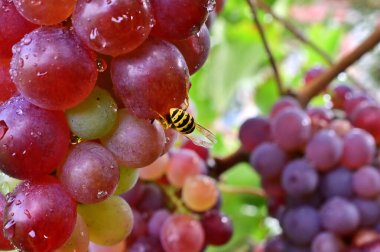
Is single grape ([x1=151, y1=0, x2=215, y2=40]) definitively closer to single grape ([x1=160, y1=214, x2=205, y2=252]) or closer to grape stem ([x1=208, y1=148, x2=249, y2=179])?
single grape ([x1=160, y1=214, x2=205, y2=252])

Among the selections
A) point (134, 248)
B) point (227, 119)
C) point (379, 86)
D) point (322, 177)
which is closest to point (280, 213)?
point (322, 177)

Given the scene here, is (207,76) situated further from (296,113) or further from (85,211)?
(85,211)

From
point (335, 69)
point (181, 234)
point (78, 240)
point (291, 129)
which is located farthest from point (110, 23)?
point (335, 69)

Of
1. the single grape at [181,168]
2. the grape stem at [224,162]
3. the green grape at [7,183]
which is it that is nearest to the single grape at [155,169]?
the single grape at [181,168]

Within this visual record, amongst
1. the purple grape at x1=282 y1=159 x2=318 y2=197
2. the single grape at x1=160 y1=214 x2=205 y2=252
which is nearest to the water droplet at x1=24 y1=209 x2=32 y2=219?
the single grape at x1=160 y1=214 x2=205 y2=252

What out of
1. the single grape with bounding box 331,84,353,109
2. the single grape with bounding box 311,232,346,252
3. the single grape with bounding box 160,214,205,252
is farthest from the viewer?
the single grape with bounding box 331,84,353,109

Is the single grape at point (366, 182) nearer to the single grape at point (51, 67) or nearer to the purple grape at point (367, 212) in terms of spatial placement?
the purple grape at point (367, 212)
